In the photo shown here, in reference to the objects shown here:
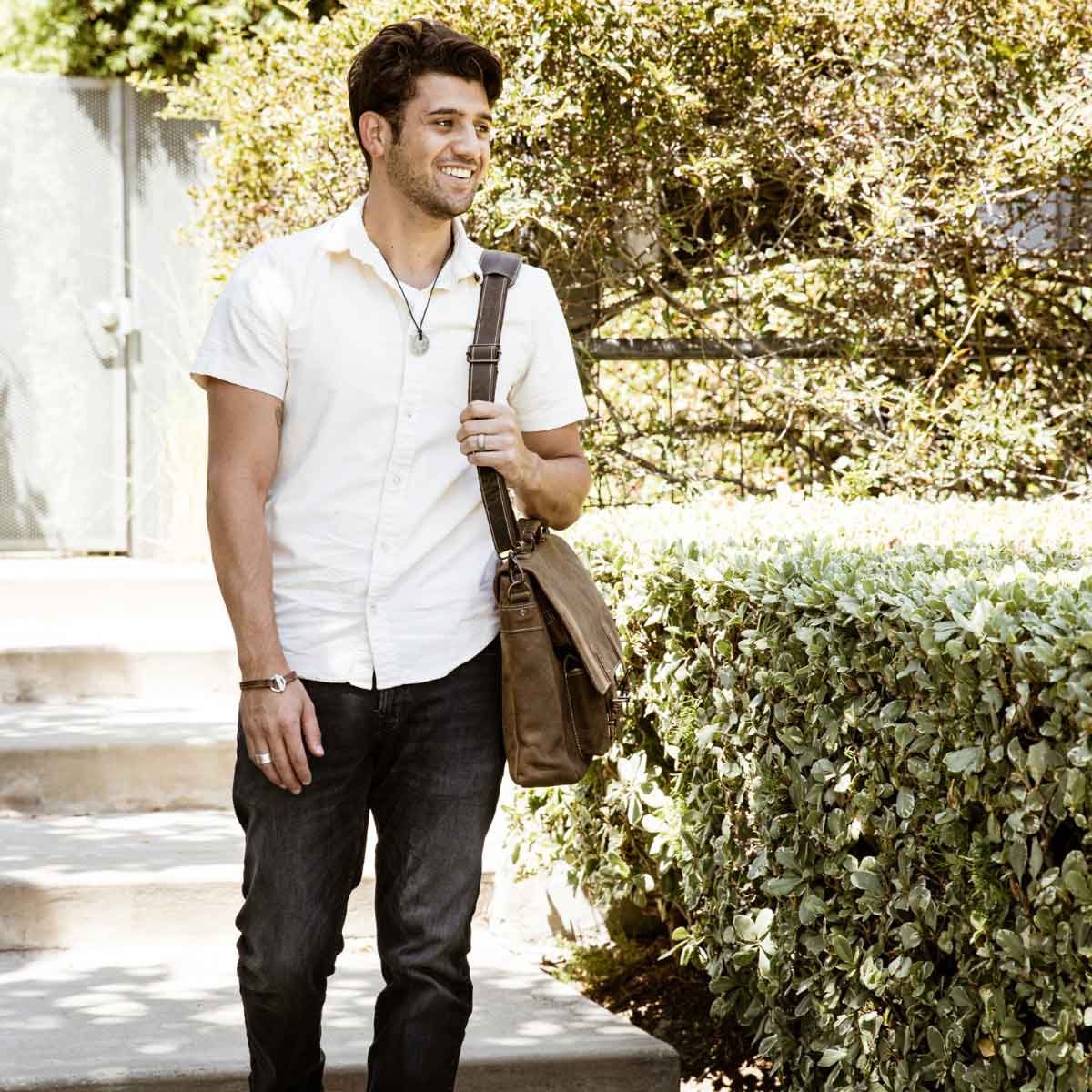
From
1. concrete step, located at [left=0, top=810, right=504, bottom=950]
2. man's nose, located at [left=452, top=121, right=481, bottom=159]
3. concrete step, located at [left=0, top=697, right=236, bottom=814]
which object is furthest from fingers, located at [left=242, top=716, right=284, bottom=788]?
concrete step, located at [left=0, top=697, right=236, bottom=814]

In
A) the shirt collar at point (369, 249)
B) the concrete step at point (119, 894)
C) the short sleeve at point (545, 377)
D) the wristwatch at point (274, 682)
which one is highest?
the shirt collar at point (369, 249)

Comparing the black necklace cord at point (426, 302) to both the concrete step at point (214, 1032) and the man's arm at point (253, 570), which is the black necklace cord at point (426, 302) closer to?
the man's arm at point (253, 570)

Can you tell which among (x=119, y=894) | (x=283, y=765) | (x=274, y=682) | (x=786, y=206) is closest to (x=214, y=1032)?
(x=119, y=894)

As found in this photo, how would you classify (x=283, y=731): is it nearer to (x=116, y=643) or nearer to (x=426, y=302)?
(x=426, y=302)

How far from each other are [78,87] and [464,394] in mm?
6519

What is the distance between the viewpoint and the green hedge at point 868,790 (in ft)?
7.28

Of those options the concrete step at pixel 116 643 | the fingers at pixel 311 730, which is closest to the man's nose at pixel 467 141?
the fingers at pixel 311 730

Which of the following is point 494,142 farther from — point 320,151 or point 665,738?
point 665,738

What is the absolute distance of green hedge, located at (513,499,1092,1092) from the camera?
222 cm

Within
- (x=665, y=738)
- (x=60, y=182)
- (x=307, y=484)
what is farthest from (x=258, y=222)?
(x=307, y=484)

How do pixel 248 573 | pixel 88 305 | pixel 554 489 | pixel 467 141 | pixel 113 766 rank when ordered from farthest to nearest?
pixel 88 305, pixel 113 766, pixel 554 489, pixel 467 141, pixel 248 573

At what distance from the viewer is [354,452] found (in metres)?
2.57

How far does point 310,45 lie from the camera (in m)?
6.10

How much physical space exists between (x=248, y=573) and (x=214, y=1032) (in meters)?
1.52
